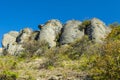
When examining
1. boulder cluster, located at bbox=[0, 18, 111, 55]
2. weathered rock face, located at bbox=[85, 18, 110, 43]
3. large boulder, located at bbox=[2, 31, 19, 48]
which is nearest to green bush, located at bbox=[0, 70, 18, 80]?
boulder cluster, located at bbox=[0, 18, 111, 55]

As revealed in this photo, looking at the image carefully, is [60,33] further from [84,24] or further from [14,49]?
[14,49]

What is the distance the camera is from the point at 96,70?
66.6 feet

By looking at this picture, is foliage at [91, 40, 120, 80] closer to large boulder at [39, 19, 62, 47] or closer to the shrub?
large boulder at [39, 19, 62, 47]

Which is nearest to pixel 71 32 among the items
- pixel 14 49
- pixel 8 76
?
pixel 14 49

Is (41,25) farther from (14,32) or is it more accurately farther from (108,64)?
(108,64)

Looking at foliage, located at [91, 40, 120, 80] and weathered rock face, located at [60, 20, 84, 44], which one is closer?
foliage, located at [91, 40, 120, 80]

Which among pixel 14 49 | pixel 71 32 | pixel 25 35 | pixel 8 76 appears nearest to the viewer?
pixel 8 76

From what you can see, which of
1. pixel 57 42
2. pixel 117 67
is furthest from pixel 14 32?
pixel 117 67

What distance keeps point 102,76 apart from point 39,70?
7.10m

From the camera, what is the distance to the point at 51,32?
5012 centimetres

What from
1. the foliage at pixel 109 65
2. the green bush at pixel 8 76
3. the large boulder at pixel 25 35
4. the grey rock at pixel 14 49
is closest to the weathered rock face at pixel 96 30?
the grey rock at pixel 14 49

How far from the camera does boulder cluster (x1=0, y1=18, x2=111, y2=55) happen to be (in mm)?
45150

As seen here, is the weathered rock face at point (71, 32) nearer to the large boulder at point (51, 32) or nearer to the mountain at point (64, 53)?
the mountain at point (64, 53)

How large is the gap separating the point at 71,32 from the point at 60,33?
11.0 ft
